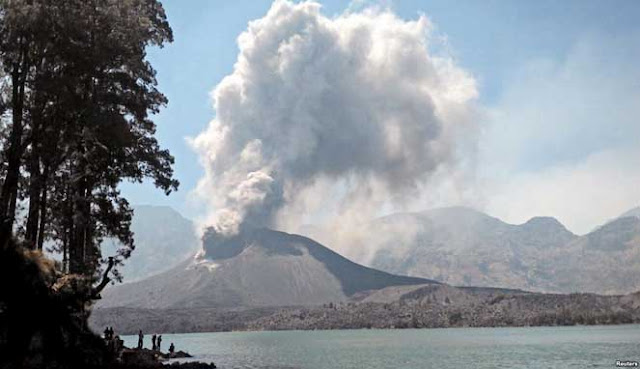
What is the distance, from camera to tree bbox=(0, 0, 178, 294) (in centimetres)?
3077

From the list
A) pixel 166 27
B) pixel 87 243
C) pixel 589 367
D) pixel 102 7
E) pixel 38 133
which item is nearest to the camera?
pixel 38 133

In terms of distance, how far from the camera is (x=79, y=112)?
32969 mm

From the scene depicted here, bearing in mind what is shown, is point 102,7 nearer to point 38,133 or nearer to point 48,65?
point 48,65

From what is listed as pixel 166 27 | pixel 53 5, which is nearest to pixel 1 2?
pixel 53 5

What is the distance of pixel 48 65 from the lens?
3256 centimetres

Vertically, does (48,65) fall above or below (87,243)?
above

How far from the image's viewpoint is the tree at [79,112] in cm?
3077

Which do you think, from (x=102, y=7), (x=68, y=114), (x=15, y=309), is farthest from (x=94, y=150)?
(x=15, y=309)

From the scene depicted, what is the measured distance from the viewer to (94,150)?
34938mm

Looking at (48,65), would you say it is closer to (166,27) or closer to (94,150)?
(94,150)

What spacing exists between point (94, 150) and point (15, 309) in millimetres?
13098

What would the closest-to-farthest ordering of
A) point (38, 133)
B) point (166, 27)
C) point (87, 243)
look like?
1. point (38, 133)
2. point (87, 243)
3. point (166, 27)

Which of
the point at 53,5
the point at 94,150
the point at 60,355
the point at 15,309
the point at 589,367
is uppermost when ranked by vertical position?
the point at 53,5

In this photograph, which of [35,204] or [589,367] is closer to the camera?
[35,204]
